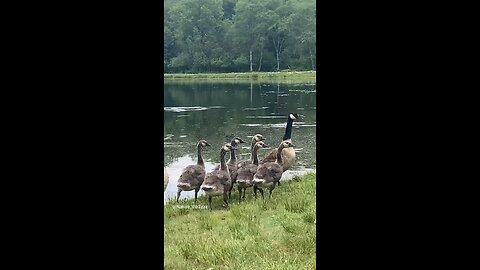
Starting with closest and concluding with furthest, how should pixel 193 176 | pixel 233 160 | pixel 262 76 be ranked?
pixel 262 76 < pixel 193 176 < pixel 233 160

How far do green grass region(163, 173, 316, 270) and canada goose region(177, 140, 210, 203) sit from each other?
10cm

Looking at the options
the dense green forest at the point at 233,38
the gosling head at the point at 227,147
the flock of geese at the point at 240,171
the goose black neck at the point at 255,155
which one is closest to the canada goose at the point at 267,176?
the flock of geese at the point at 240,171

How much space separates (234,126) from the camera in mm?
2779

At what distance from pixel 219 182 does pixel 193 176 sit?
6.3 inches

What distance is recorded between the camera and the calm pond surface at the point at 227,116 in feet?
7.61

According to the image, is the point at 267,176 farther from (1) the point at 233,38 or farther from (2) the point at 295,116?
(1) the point at 233,38

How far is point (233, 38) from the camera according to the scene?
2449mm

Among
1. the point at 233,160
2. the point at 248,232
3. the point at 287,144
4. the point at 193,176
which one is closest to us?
the point at 248,232

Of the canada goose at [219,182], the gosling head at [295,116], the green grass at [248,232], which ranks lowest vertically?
the green grass at [248,232]

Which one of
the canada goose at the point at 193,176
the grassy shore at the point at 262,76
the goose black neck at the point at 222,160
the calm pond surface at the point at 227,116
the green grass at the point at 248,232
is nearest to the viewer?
the green grass at the point at 248,232

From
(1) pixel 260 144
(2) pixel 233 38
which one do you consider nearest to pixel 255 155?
(1) pixel 260 144

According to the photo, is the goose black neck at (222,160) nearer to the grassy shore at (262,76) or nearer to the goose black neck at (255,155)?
the goose black neck at (255,155)
